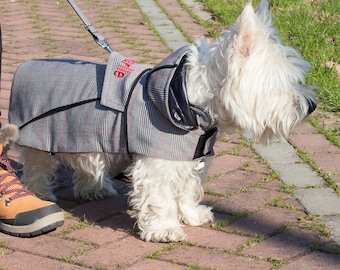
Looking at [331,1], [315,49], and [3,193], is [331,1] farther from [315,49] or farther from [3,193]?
[3,193]

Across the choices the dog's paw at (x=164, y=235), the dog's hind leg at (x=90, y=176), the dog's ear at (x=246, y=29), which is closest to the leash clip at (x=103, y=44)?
the dog's hind leg at (x=90, y=176)

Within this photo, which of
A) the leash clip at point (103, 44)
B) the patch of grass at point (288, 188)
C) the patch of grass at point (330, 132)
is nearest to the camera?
the leash clip at point (103, 44)

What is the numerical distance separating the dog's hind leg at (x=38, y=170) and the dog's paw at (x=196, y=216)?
2.55 ft

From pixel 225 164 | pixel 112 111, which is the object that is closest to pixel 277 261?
pixel 112 111

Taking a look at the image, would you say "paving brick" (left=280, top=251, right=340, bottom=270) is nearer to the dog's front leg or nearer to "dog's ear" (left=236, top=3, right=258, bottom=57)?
the dog's front leg

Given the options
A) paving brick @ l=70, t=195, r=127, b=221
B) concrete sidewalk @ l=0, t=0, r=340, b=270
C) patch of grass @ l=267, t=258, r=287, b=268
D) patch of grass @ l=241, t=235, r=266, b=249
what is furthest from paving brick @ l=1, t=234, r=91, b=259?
patch of grass @ l=267, t=258, r=287, b=268

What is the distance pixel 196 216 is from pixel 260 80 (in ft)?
2.62

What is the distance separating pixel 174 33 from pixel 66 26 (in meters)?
1.19

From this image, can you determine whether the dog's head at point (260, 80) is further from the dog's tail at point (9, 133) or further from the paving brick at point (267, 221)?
the dog's tail at point (9, 133)

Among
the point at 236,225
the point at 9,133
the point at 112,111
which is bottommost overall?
the point at 236,225

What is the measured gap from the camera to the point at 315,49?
6.79 meters

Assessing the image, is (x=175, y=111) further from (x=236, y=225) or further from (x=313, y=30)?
(x=313, y=30)

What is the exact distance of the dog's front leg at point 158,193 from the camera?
3.62 m

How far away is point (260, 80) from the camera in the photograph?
3.52 meters
